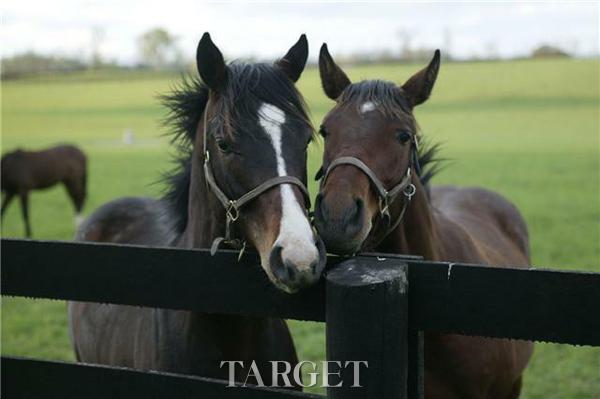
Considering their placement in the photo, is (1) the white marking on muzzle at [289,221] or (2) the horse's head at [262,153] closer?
(1) the white marking on muzzle at [289,221]

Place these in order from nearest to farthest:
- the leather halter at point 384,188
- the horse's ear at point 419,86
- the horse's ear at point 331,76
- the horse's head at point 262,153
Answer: the horse's head at point 262,153, the leather halter at point 384,188, the horse's ear at point 419,86, the horse's ear at point 331,76

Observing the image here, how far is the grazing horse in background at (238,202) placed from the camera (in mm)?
2287

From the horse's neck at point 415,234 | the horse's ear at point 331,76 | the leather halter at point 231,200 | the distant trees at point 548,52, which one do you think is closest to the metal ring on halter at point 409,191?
the horse's neck at point 415,234

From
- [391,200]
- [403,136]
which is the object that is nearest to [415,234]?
[391,200]

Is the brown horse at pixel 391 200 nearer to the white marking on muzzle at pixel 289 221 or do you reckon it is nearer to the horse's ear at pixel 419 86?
the horse's ear at pixel 419 86

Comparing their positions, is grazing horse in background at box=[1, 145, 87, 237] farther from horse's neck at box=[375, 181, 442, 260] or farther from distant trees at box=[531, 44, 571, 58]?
distant trees at box=[531, 44, 571, 58]

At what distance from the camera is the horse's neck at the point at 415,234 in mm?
3391

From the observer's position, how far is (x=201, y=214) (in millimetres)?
2906

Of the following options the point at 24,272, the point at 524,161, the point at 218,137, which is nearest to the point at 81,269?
the point at 24,272

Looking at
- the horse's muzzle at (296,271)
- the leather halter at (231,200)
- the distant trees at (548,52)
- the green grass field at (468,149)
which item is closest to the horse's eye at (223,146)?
the leather halter at (231,200)

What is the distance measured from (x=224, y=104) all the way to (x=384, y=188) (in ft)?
2.78

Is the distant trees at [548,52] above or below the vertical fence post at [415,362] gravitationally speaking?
above

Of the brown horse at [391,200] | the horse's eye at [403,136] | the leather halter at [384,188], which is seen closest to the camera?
the brown horse at [391,200]

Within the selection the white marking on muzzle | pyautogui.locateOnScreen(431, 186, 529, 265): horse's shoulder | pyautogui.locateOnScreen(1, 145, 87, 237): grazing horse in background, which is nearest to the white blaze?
the white marking on muzzle
